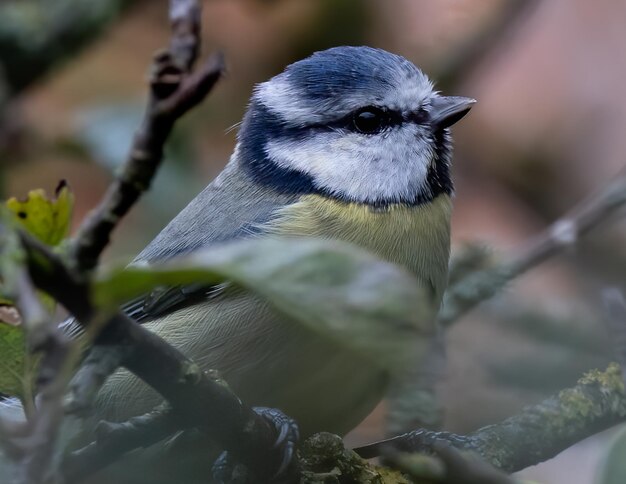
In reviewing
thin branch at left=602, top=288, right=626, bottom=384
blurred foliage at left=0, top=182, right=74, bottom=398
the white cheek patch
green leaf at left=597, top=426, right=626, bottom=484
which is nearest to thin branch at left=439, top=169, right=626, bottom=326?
the white cheek patch

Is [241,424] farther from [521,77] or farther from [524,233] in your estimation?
[521,77]

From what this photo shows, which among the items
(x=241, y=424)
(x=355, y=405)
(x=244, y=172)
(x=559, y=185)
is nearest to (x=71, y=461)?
(x=241, y=424)

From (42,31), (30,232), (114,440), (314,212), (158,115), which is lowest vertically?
(114,440)

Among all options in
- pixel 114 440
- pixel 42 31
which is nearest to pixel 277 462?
pixel 114 440

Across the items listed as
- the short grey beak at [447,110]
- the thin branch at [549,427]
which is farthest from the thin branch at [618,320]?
the short grey beak at [447,110]

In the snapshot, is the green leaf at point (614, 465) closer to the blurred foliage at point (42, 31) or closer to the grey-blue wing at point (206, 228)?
the grey-blue wing at point (206, 228)

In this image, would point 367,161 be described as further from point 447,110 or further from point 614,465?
point 614,465

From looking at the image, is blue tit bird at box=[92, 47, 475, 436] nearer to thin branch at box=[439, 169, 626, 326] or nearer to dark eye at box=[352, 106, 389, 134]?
dark eye at box=[352, 106, 389, 134]
